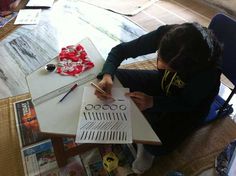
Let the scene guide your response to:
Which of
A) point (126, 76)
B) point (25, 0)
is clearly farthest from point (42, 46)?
point (126, 76)

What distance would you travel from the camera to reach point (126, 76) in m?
1.29

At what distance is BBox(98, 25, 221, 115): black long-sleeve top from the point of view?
1.03 metres

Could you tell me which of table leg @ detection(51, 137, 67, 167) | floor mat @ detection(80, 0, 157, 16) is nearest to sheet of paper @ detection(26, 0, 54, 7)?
floor mat @ detection(80, 0, 157, 16)

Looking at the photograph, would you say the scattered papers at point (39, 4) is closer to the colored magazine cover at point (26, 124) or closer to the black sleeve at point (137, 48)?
the colored magazine cover at point (26, 124)

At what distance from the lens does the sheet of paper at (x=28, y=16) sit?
7.57ft

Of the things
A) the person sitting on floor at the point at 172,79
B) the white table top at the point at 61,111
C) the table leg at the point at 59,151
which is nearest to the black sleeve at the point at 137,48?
the person sitting on floor at the point at 172,79

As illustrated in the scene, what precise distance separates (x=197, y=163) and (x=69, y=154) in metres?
0.65

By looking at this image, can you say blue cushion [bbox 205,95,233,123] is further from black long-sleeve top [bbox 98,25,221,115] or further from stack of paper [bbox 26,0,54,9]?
stack of paper [bbox 26,0,54,9]

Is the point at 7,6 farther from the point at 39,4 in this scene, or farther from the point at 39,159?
the point at 39,159

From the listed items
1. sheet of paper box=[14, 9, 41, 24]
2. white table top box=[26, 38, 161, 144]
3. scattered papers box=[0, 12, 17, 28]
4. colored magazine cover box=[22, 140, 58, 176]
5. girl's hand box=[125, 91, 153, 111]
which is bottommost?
colored magazine cover box=[22, 140, 58, 176]

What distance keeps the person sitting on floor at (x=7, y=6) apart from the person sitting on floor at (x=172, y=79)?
5.27ft

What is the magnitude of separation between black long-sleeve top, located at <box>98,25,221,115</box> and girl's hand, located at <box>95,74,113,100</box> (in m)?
0.04

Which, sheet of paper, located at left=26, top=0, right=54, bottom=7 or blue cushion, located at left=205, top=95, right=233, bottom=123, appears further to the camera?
sheet of paper, located at left=26, top=0, right=54, bottom=7

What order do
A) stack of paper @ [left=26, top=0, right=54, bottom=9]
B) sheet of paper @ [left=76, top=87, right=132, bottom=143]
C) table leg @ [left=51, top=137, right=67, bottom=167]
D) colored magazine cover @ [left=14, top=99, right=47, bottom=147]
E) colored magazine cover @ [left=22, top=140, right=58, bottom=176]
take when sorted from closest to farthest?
1. sheet of paper @ [left=76, top=87, right=132, bottom=143]
2. table leg @ [left=51, top=137, right=67, bottom=167]
3. colored magazine cover @ [left=22, top=140, right=58, bottom=176]
4. colored magazine cover @ [left=14, top=99, right=47, bottom=147]
5. stack of paper @ [left=26, top=0, right=54, bottom=9]
